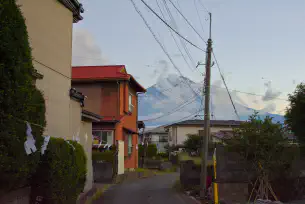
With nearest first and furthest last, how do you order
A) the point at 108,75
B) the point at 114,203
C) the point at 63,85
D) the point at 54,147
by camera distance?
the point at 54,147 < the point at 63,85 < the point at 114,203 < the point at 108,75

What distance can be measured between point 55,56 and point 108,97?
1487 centimetres

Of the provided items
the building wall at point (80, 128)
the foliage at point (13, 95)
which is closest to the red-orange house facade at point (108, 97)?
the building wall at point (80, 128)

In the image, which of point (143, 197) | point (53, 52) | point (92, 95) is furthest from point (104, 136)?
point (53, 52)

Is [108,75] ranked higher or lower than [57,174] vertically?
higher

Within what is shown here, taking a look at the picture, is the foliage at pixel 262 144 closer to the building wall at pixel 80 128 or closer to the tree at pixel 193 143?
the building wall at pixel 80 128

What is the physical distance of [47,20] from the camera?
1157 centimetres

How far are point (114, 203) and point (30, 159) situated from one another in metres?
7.33

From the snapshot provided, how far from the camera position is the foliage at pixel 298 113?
1602cm

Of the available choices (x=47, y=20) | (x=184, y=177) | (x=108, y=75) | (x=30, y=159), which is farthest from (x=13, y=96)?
(x=108, y=75)

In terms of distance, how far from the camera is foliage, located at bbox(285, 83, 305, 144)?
1602 cm

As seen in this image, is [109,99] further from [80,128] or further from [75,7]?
[75,7]

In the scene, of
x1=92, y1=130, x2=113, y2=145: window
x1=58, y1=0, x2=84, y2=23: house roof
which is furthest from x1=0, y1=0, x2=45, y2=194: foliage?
x1=92, y1=130, x2=113, y2=145: window

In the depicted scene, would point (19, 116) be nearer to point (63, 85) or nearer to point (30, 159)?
point (30, 159)

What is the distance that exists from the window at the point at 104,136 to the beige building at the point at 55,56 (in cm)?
1117
